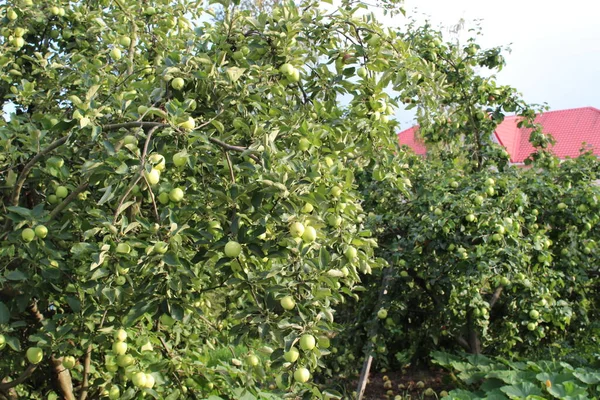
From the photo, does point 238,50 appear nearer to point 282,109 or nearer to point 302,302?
point 282,109

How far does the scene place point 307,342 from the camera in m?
1.62

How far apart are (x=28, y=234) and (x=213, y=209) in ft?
2.22

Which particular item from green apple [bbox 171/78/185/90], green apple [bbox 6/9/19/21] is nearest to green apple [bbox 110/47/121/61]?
green apple [bbox 6/9/19/21]

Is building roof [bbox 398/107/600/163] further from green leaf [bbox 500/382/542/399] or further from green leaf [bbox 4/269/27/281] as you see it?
green leaf [bbox 4/269/27/281]

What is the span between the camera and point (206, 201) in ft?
7.13

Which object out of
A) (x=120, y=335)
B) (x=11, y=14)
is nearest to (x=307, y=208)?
(x=120, y=335)

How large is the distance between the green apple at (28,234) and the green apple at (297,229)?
3.12 ft

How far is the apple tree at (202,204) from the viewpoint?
175cm

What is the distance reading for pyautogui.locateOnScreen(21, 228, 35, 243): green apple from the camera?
1962 millimetres

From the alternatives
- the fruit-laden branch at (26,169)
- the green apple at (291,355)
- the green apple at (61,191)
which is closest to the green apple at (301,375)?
the green apple at (291,355)

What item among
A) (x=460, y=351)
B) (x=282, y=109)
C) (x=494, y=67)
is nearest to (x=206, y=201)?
(x=282, y=109)

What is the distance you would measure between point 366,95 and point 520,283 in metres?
2.27

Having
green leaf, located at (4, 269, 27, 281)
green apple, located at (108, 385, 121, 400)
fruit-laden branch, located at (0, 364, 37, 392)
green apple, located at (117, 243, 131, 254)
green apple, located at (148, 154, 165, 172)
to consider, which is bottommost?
fruit-laden branch, located at (0, 364, 37, 392)

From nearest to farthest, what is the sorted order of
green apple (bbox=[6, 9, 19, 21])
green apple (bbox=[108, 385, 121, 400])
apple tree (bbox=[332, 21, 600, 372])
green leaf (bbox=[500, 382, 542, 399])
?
green apple (bbox=[108, 385, 121, 400])
green apple (bbox=[6, 9, 19, 21])
green leaf (bbox=[500, 382, 542, 399])
apple tree (bbox=[332, 21, 600, 372])
